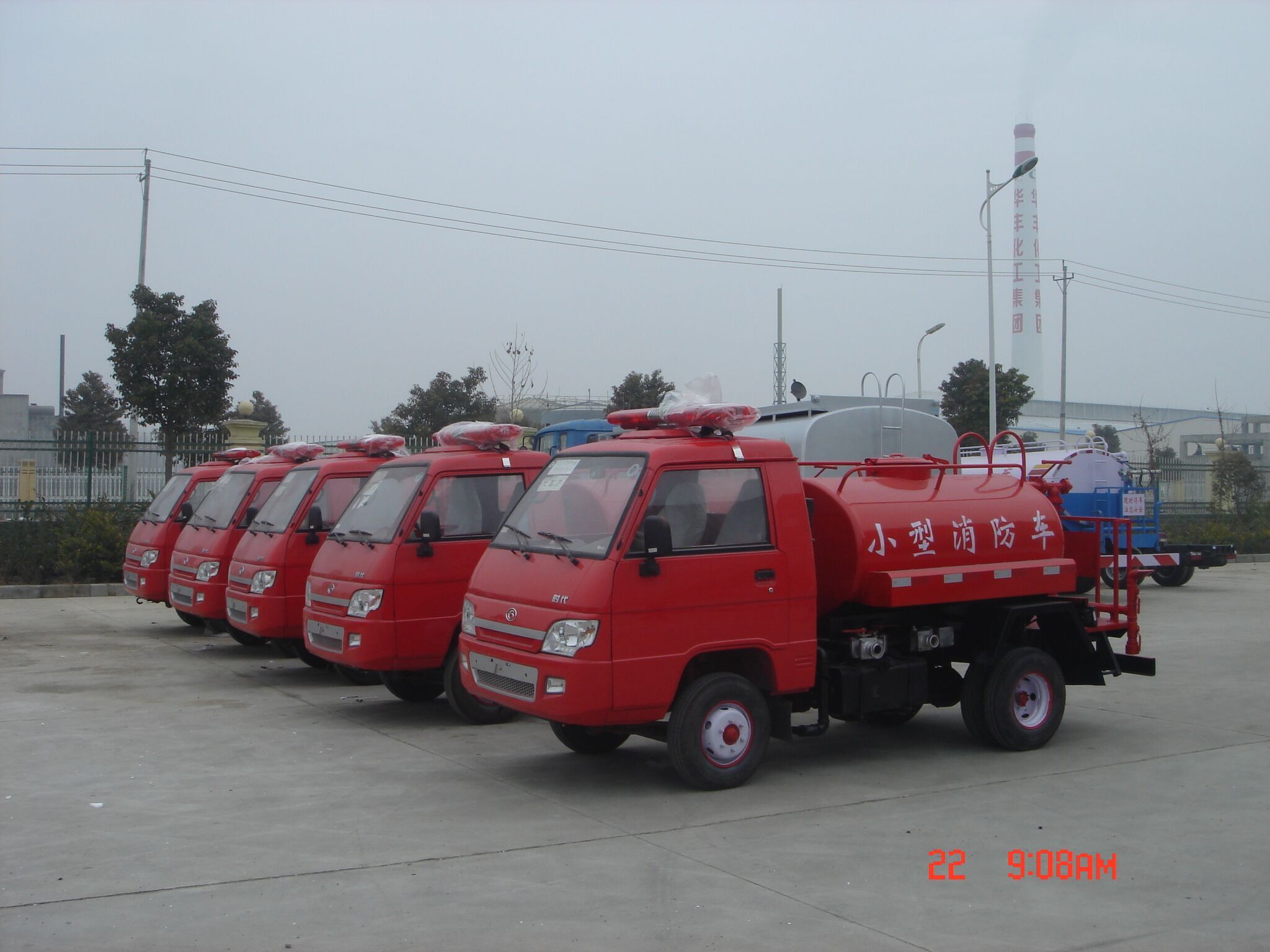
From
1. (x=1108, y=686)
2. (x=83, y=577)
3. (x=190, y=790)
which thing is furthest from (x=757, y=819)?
(x=83, y=577)

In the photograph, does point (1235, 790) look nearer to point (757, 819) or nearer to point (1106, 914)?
point (1106, 914)

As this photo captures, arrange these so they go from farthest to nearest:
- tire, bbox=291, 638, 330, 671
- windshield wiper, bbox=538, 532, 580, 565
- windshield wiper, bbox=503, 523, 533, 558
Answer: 1. tire, bbox=291, 638, 330, 671
2. windshield wiper, bbox=503, 523, 533, 558
3. windshield wiper, bbox=538, 532, 580, 565

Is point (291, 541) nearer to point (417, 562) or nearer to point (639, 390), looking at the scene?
point (417, 562)

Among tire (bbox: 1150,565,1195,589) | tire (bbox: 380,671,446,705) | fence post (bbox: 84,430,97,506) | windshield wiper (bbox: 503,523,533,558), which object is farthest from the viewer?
Result: tire (bbox: 1150,565,1195,589)

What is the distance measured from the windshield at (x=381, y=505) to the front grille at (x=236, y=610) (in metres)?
1.84

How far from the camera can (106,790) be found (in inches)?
281

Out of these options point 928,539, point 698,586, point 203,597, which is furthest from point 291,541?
point 928,539

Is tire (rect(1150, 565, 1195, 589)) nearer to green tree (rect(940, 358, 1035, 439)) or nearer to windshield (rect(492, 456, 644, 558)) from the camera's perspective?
green tree (rect(940, 358, 1035, 439))

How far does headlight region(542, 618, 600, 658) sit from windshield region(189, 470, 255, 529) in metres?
7.50

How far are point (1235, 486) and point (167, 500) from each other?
28078 millimetres

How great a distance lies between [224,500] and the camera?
535 inches

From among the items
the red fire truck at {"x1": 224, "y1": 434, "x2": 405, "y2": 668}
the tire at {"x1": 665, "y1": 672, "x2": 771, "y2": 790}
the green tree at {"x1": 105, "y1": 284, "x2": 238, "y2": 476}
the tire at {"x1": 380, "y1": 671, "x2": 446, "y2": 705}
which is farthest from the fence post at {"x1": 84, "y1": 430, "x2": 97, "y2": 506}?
the tire at {"x1": 665, "y1": 672, "x2": 771, "y2": 790}

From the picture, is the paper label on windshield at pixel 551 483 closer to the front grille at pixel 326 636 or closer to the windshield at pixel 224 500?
the front grille at pixel 326 636

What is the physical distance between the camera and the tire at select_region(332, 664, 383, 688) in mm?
10766
